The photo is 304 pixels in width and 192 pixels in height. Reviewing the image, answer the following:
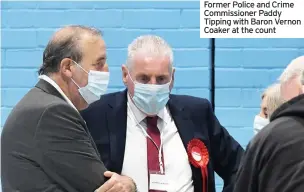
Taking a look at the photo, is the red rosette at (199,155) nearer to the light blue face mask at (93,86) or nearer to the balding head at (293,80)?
the light blue face mask at (93,86)

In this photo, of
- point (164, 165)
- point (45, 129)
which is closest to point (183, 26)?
point (164, 165)

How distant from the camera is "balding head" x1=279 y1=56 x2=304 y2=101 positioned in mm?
1771

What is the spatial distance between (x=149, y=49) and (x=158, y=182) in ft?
1.65

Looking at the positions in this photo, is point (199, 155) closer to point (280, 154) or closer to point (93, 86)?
point (93, 86)

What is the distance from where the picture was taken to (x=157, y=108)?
2436 mm

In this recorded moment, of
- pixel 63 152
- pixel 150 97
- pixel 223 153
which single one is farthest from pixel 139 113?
pixel 63 152

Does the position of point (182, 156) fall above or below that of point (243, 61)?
below

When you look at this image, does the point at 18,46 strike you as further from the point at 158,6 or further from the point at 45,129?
the point at 45,129

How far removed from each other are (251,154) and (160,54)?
78 cm

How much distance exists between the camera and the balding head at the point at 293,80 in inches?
69.7

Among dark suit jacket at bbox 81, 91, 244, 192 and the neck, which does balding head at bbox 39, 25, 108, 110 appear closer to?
the neck

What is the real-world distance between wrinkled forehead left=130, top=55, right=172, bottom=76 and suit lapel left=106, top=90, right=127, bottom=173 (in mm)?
135

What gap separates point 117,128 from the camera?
2.40 metres
